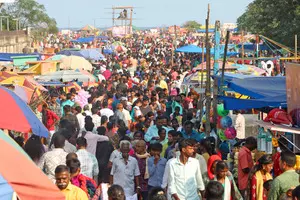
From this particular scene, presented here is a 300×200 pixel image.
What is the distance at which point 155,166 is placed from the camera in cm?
984

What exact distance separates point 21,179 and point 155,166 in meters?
4.71

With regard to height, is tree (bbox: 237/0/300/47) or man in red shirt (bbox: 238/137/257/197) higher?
tree (bbox: 237/0/300/47)

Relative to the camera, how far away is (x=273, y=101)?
10.2 metres

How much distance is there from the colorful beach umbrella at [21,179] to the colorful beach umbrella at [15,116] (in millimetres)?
1691

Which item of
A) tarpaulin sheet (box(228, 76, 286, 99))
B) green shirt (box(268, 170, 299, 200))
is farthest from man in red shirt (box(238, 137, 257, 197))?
tarpaulin sheet (box(228, 76, 286, 99))

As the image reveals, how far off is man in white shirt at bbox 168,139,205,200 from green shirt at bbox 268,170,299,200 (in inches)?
40.1

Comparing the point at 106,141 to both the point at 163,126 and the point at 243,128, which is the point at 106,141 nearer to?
the point at 163,126

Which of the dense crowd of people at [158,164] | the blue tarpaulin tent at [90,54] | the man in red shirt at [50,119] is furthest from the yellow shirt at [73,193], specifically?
the blue tarpaulin tent at [90,54]

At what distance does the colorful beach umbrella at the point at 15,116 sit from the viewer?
7.38 metres

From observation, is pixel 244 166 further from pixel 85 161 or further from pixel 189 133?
pixel 189 133

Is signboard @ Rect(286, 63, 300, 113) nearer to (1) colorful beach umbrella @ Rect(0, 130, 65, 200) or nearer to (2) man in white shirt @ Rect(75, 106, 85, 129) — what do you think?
Answer: (1) colorful beach umbrella @ Rect(0, 130, 65, 200)

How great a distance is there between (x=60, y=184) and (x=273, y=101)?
13.3 ft

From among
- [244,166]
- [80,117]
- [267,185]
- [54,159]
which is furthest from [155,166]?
[80,117]

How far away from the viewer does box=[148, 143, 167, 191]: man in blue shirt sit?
977 cm
